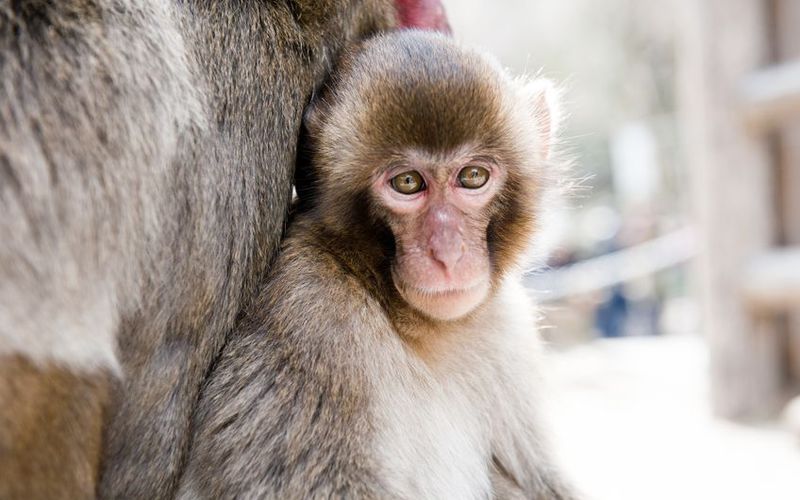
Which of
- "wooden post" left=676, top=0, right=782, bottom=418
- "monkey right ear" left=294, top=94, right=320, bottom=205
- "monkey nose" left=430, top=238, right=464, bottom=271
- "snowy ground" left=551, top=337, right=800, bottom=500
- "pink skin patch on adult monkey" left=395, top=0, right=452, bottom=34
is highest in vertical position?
"pink skin patch on adult monkey" left=395, top=0, right=452, bottom=34

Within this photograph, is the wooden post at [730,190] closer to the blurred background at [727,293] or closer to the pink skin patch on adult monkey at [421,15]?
the blurred background at [727,293]

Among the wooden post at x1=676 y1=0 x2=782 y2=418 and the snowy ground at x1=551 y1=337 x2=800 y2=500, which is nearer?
the snowy ground at x1=551 y1=337 x2=800 y2=500

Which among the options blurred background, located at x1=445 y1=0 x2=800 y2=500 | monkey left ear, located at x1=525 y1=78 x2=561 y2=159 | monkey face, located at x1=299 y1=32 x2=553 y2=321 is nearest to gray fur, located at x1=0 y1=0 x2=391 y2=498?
monkey face, located at x1=299 y1=32 x2=553 y2=321

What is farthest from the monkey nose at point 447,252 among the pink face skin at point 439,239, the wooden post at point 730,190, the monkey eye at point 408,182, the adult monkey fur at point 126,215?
the wooden post at point 730,190

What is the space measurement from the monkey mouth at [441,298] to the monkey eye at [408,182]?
0.55 ft

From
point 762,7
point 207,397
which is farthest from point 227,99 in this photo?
point 762,7

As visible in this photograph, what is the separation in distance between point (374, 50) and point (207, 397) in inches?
30.7

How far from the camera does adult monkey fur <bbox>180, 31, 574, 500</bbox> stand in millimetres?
1698

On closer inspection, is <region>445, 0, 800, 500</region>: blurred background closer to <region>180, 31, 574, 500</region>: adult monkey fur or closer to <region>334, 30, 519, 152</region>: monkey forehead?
<region>180, 31, 574, 500</region>: adult monkey fur

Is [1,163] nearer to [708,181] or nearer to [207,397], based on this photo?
[207,397]

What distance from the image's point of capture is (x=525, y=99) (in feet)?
7.09

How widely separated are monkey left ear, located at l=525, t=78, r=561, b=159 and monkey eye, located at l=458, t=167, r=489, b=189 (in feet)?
1.00

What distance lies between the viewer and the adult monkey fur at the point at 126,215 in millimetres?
1416

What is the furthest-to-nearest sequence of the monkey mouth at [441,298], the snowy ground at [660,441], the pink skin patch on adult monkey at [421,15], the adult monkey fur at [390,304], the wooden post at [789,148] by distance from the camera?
the wooden post at [789,148], the snowy ground at [660,441], the pink skin patch on adult monkey at [421,15], the monkey mouth at [441,298], the adult monkey fur at [390,304]
